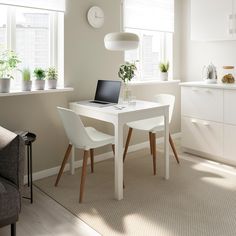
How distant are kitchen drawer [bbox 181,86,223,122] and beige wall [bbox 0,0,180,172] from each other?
0.96 meters

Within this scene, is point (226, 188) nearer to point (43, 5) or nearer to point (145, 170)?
point (145, 170)

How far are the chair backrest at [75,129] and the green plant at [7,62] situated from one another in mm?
655

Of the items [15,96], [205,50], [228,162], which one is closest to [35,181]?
[15,96]

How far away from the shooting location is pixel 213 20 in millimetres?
4066

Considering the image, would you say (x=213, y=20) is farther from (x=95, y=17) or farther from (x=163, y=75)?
(x=95, y=17)

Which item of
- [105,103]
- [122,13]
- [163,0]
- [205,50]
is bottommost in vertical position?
[105,103]

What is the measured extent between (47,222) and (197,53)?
3226 mm

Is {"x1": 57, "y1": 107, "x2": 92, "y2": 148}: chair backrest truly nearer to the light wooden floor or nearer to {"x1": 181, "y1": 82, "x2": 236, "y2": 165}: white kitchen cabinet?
the light wooden floor

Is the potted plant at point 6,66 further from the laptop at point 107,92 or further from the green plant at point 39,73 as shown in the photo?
the laptop at point 107,92

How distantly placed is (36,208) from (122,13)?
2.47 m

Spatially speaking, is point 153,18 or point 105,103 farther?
point 153,18

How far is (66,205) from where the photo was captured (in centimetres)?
283

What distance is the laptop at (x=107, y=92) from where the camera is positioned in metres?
3.42

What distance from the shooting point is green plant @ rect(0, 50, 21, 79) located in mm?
3119
